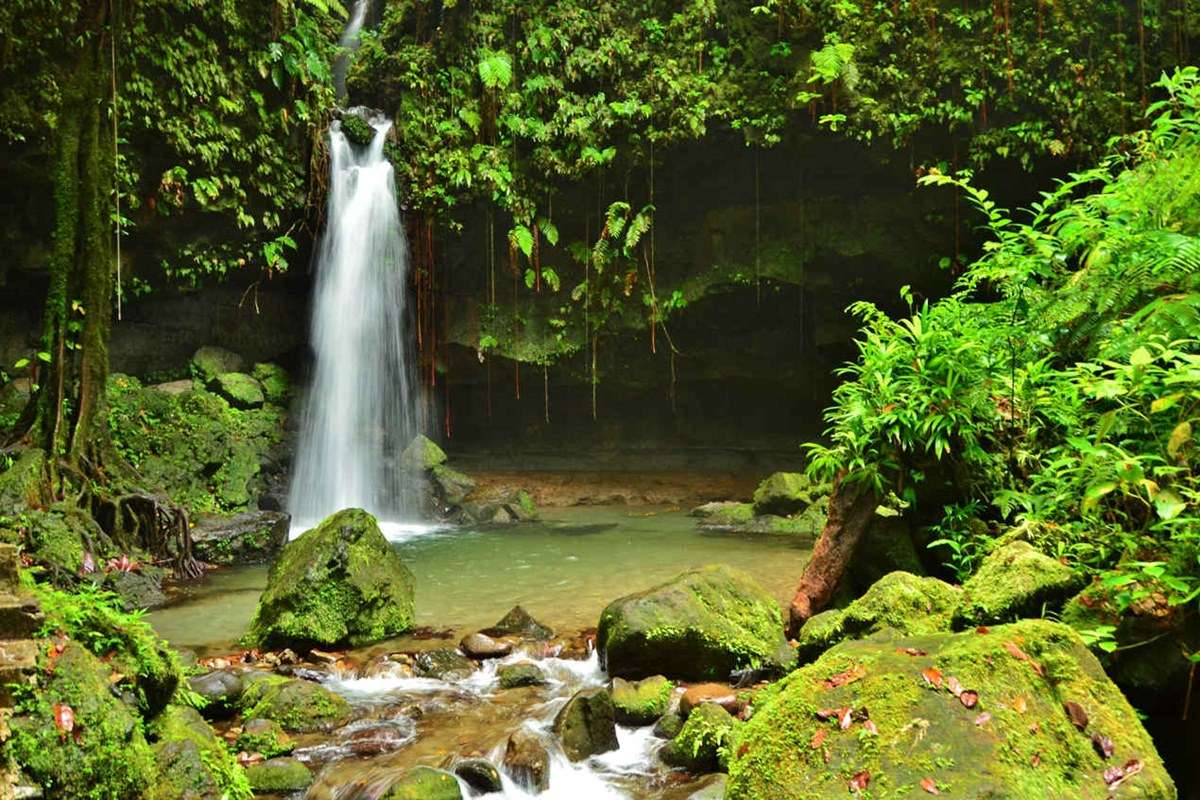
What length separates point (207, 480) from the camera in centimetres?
1197

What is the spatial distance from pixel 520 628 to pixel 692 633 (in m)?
1.87

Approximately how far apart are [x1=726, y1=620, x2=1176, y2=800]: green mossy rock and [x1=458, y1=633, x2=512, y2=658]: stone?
3783 millimetres

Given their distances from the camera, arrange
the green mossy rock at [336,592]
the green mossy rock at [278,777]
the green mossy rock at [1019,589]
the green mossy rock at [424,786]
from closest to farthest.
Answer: the green mossy rock at [1019,589], the green mossy rock at [424,786], the green mossy rock at [278,777], the green mossy rock at [336,592]

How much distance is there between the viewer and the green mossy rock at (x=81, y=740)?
2.88 m

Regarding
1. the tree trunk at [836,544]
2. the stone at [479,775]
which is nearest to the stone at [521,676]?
the stone at [479,775]

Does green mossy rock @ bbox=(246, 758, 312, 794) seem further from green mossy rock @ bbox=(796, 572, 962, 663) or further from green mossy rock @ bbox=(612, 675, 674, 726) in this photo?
green mossy rock @ bbox=(796, 572, 962, 663)

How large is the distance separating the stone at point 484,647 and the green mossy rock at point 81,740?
10.6 ft

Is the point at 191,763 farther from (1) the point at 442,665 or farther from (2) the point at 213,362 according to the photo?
(2) the point at 213,362

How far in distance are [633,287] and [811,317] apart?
346 centimetres

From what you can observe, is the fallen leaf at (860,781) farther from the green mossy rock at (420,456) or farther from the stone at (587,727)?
the green mossy rock at (420,456)

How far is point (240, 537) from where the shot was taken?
10.5 meters

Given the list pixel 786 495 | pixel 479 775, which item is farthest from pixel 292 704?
pixel 786 495

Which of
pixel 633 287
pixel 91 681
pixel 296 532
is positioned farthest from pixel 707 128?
pixel 91 681

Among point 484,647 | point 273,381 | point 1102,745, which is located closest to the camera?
point 1102,745
